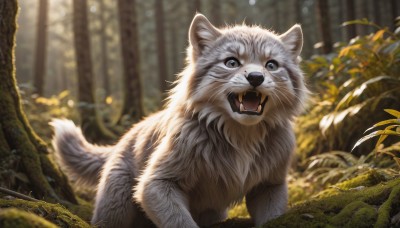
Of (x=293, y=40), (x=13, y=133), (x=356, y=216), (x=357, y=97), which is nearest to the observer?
(x=356, y=216)

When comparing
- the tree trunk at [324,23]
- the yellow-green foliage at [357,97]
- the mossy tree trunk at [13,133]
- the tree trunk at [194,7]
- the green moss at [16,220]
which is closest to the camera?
the green moss at [16,220]

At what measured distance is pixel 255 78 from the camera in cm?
363

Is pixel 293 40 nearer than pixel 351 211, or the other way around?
pixel 351 211

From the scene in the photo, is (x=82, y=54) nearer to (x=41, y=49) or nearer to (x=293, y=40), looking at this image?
(x=41, y=49)

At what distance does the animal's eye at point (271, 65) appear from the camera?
4.09m

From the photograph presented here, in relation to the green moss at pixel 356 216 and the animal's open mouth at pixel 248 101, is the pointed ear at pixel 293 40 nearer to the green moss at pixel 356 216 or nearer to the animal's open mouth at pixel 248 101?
the animal's open mouth at pixel 248 101

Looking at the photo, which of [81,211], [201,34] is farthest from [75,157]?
[201,34]

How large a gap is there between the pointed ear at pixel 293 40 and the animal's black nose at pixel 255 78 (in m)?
1.01

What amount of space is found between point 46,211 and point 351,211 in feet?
8.30

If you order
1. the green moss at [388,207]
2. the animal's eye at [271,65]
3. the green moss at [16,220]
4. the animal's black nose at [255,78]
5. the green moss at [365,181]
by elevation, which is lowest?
the green moss at [365,181]

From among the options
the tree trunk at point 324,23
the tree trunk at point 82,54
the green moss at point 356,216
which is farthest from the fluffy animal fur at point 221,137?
the tree trunk at point 82,54

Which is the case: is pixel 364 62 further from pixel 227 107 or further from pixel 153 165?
pixel 153 165

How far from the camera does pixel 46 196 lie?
15.6 feet

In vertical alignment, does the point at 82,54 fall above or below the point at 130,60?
above
